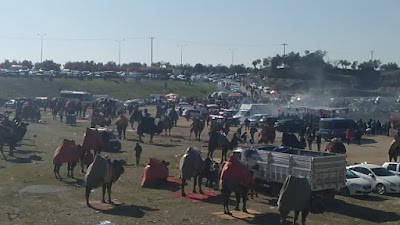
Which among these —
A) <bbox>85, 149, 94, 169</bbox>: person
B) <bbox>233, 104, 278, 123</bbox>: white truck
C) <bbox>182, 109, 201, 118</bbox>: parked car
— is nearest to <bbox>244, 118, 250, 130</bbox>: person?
<bbox>233, 104, 278, 123</bbox>: white truck

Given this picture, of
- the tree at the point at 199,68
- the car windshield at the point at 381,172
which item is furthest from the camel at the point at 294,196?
the tree at the point at 199,68

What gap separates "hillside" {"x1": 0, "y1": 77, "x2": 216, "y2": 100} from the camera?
89.2 metres

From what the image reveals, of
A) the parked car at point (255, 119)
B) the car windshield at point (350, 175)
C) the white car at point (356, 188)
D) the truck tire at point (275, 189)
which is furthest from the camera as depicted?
the parked car at point (255, 119)

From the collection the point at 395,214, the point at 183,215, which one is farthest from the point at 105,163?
the point at 395,214

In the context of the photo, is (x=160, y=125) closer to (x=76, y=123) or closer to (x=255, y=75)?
(x=76, y=123)

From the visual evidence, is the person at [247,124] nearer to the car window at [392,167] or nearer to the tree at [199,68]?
the car window at [392,167]

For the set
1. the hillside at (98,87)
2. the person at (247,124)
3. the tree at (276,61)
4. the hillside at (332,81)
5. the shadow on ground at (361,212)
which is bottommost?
the shadow on ground at (361,212)

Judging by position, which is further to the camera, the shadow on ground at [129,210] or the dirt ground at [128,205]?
the shadow on ground at [129,210]

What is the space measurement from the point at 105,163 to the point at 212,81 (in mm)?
114022

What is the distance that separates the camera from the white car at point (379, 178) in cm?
2459

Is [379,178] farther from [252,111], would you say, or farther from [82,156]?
[252,111]

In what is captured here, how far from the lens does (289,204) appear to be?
16141 mm

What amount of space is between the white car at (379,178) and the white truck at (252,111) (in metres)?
33.5

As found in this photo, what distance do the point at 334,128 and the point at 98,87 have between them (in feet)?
191
